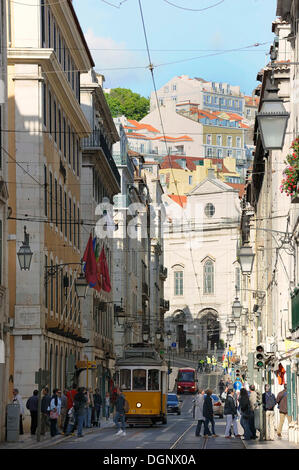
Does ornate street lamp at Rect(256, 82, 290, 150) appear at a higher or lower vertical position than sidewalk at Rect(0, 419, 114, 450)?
higher

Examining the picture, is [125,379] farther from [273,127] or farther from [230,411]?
[273,127]

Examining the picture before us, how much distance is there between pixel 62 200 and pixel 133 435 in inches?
534

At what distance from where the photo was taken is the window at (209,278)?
137625 millimetres

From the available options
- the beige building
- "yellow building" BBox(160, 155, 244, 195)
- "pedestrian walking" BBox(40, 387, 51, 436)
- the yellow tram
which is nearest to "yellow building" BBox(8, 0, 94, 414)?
the yellow tram

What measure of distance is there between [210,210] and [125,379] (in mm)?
93132

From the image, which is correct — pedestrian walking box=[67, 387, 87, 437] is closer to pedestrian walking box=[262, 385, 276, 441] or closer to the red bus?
pedestrian walking box=[262, 385, 276, 441]

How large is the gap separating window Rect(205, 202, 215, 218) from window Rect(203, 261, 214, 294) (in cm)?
567

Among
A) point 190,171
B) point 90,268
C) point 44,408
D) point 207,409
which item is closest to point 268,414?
point 207,409

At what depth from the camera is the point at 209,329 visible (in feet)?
444

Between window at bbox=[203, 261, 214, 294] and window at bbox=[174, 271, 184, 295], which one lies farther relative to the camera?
window at bbox=[174, 271, 184, 295]

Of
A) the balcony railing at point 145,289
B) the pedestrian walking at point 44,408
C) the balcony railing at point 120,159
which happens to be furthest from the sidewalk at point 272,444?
the balcony railing at point 145,289

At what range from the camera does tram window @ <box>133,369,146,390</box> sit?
4631 cm

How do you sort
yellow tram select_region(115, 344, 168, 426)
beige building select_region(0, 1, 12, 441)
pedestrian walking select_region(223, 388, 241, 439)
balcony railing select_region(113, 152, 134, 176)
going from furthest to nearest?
balcony railing select_region(113, 152, 134, 176) → yellow tram select_region(115, 344, 168, 426) → pedestrian walking select_region(223, 388, 241, 439) → beige building select_region(0, 1, 12, 441)

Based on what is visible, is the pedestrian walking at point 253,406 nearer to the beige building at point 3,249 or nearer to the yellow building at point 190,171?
the beige building at point 3,249
